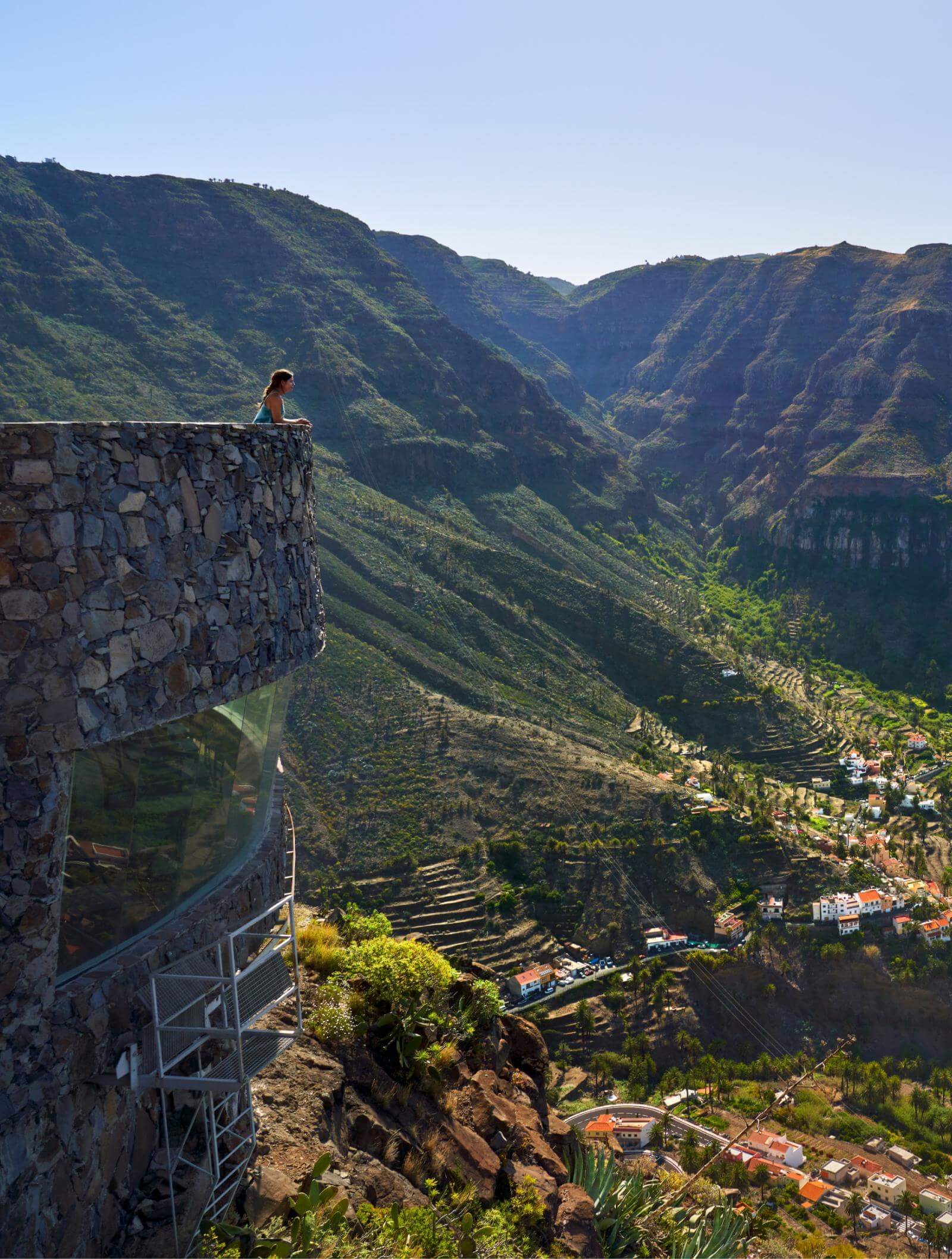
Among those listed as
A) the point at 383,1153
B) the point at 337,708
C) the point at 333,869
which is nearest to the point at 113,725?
the point at 383,1153

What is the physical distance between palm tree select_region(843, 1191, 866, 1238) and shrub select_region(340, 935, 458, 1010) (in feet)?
77.5

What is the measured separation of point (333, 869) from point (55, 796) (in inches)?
1383

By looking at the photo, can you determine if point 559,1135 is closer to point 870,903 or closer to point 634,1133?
point 634,1133

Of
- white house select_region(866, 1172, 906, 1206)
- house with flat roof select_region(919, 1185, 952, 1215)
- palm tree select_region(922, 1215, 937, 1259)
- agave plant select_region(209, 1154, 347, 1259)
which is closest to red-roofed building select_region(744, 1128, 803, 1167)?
white house select_region(866, 1172, 906, 1206)

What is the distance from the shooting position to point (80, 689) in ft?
16.4

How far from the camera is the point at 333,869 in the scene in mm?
38875

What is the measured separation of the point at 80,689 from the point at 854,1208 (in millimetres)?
29767

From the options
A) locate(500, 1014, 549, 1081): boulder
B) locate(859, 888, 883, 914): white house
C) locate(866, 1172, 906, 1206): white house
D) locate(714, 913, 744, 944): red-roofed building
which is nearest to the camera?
locate(500, 1014, 549, 1081): boulder

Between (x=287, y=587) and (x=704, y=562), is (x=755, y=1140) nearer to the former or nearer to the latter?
(x=287, y=587)

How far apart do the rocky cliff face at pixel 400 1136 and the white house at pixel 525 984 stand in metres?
28.9

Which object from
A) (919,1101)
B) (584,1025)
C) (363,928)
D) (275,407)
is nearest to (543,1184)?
(363,928)

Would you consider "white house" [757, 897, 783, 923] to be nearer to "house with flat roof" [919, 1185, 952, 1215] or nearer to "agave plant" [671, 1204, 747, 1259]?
"house with flat roof" [919, 1185, 952, 1215]

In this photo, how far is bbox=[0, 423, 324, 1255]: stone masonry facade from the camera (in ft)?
15.9

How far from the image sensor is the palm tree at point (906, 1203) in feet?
91.7
